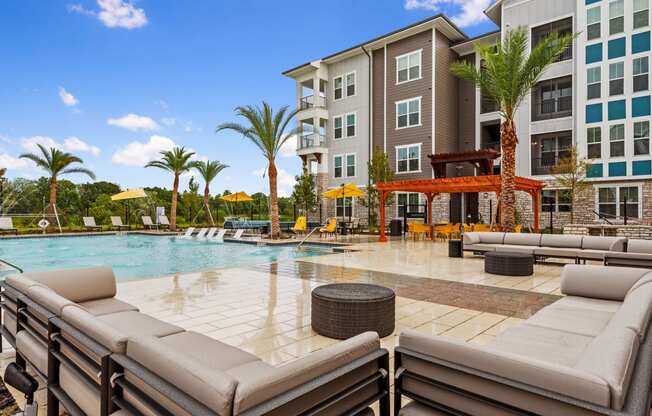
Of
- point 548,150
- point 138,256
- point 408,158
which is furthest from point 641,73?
point 138,256

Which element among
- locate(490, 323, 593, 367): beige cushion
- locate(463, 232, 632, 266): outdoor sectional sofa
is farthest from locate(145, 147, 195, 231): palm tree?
locate(490, 323, 593, 367): beige cushion

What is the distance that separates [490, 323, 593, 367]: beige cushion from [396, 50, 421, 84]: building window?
20936mm

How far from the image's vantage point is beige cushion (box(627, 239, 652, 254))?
713 centimetres

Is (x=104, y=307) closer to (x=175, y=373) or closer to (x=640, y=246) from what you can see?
(x=175, y=373)

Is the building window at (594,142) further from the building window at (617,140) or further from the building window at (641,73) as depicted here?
the building window at (641,73)

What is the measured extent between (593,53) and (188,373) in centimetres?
2207

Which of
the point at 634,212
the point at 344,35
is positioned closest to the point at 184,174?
the point at 344,35

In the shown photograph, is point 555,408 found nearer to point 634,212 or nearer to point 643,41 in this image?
point 634,212

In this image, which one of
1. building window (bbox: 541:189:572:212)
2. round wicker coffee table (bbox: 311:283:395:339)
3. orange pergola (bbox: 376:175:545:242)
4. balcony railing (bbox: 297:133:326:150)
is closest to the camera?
round wicker coffee table (bbox: 311:283:395:339)

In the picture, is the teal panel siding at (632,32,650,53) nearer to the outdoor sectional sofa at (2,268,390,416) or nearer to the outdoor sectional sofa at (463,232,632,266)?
the outdoor sectional sofa at (463,232,632,266)

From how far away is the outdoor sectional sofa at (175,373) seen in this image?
1.39 m

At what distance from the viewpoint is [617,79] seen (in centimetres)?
1712

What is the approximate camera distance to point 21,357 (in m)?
3.19

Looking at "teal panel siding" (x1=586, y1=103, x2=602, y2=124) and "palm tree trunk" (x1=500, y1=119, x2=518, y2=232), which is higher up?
"teal panel siding" (x1=586, y1=103, x2=602, y2=124)
